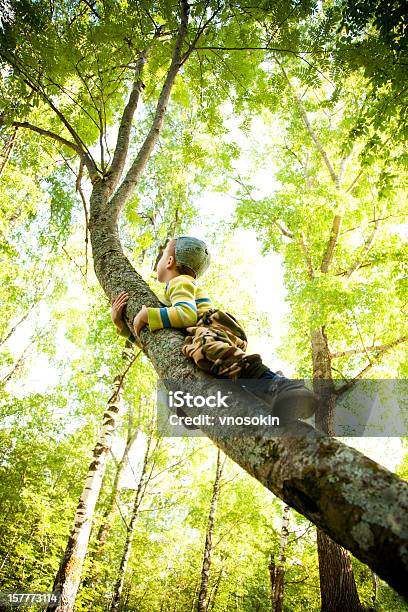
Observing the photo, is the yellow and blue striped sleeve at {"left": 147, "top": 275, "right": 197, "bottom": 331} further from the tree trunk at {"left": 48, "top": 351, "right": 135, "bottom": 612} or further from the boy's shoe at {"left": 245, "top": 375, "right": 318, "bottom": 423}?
the tree trunk at {"left": 48, "top": 351, "right": 135, "bottom": 612}

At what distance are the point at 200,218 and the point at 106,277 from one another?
10.9 metres

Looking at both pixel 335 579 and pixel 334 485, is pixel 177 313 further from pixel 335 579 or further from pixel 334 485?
pixel 335 579

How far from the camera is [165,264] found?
8.57 feet

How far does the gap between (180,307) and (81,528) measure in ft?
18.0

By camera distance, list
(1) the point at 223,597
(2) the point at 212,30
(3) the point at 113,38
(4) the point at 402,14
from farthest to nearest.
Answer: (1) the point at 223,597 → (2) the point at 212,30 → (3) the point at 113,38 → (4) the point at 402,14

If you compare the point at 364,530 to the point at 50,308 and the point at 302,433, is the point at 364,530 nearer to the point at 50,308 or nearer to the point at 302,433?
the point at 302,433

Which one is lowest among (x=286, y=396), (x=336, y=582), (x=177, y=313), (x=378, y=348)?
(x=336, y=582)

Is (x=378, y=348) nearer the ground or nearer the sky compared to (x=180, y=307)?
nearer the sky

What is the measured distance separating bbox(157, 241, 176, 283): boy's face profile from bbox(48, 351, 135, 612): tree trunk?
185 inches

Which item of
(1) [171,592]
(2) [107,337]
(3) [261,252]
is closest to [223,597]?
(1) [171,592]

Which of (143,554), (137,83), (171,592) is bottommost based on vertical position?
(171,592)

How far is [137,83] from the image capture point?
426 cm

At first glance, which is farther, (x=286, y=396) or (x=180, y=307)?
(x=180, y=307)

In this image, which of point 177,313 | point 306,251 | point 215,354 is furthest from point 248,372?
point 306,251
